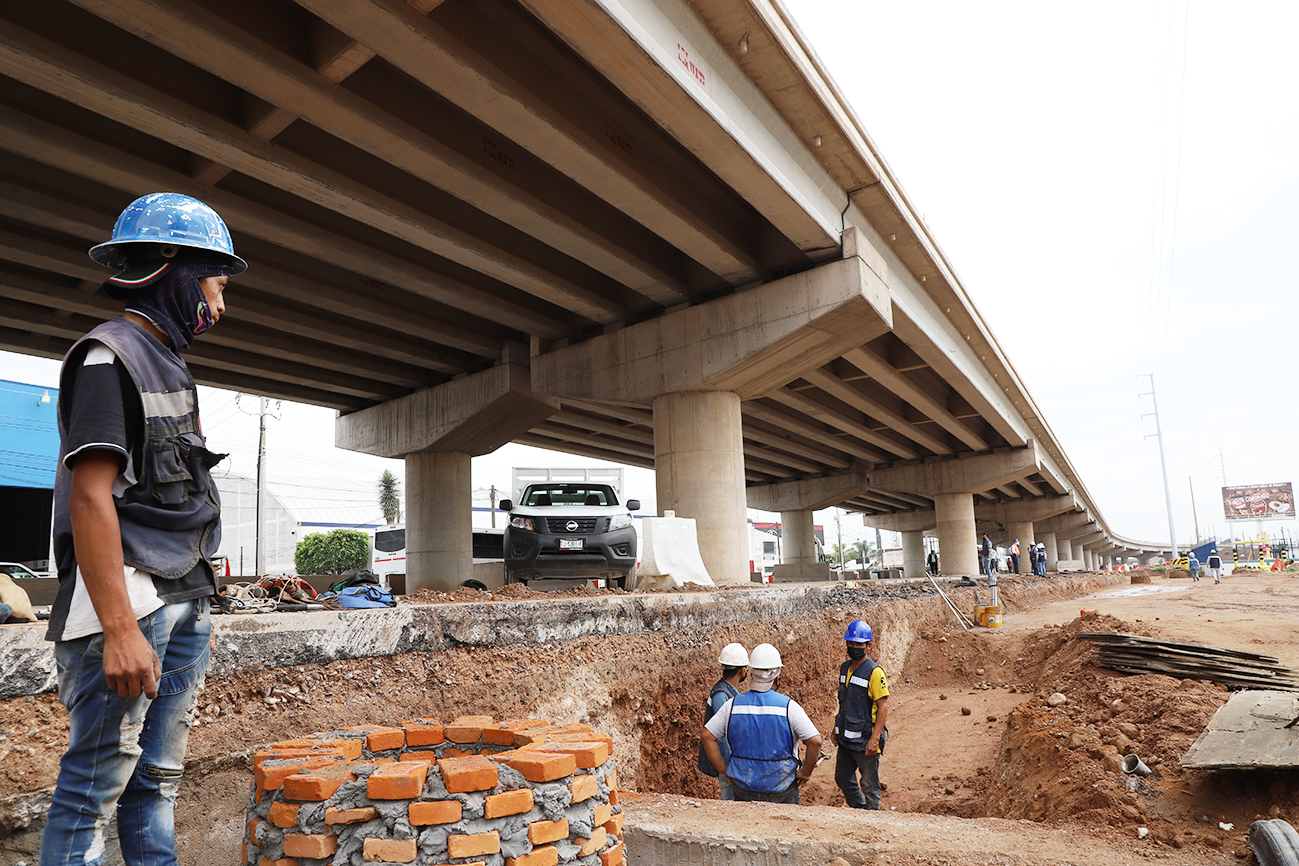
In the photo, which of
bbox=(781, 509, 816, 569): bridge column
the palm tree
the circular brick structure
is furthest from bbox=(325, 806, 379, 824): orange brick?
the palm tree

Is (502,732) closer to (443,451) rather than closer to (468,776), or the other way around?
(468,776)

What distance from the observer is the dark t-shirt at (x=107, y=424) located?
2.10 m

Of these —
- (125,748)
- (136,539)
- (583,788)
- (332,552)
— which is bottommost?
(583,788)

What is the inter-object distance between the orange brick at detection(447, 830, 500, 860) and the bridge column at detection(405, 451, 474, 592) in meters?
19.0

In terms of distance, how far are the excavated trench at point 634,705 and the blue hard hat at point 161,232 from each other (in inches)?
82.5

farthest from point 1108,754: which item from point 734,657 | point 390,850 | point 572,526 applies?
point 572,526

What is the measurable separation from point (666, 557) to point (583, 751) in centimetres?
994

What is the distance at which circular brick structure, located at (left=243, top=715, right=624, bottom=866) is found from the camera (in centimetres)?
277

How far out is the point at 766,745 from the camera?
5824 millimetres

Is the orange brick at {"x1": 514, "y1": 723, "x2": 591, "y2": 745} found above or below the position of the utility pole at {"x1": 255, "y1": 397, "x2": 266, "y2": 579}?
below

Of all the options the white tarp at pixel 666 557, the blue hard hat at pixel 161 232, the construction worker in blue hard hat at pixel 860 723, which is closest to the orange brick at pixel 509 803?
the blue hard hat at pixel 161 232

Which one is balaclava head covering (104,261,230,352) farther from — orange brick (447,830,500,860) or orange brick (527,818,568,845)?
orange brick (527,818,568,845)

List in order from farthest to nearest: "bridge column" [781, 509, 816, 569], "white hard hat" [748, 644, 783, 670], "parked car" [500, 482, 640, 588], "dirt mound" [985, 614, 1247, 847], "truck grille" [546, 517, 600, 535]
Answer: "bridge column" [781, 509, 816, 569]
"truck grille" [546, 517, 600, 535]
"parked car" [500, 482, 640, 588]
"white hard hat" [748, 644, 783, 670]
"dirt mound" [985, 614, 1247, 847]

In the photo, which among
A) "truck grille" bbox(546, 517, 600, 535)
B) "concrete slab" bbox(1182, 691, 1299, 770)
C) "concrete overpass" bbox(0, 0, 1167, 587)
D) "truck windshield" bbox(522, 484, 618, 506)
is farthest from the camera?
"truck windshield" bbox(522, 484, 618, 506)
